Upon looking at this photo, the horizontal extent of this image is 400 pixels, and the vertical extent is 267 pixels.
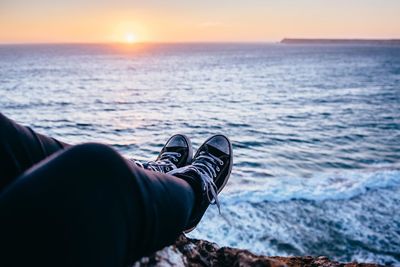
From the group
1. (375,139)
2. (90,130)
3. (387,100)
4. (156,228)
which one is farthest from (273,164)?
(387,100)

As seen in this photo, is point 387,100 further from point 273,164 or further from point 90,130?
point 90,130

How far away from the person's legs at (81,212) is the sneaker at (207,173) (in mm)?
567

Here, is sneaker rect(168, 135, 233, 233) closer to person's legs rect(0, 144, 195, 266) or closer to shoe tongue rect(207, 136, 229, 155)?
shoe tongue rect(207, 136, 229, 155)

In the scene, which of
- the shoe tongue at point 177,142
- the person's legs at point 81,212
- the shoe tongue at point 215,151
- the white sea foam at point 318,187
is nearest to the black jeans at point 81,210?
the person's legs at point 81,212

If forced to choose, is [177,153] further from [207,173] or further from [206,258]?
[206,258]

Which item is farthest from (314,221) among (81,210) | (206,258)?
(81,210)

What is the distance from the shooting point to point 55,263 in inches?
33.4

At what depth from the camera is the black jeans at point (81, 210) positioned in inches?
33.9

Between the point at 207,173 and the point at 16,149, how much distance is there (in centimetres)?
129

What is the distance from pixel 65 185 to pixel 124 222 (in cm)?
20

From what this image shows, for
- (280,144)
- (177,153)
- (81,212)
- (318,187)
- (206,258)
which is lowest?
(280,144)

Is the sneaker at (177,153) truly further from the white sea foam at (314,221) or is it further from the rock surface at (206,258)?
the white sea foam at (314,221)

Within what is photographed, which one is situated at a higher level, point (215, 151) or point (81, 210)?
point (81, 210)

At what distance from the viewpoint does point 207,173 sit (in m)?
2.39
